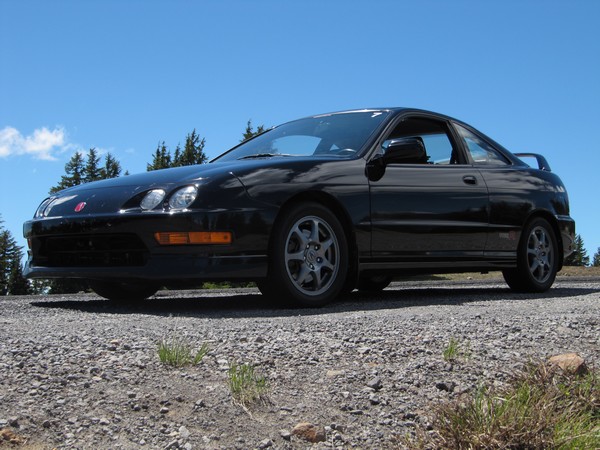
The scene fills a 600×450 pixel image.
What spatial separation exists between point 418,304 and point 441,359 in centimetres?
283

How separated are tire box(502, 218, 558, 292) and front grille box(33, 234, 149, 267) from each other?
3959mm

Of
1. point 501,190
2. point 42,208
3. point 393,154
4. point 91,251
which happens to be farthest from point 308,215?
point 501,190

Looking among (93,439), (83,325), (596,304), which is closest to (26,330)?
(83,325)

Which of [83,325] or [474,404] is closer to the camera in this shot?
[474,404]

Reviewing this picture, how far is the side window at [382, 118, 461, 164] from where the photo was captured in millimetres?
7320

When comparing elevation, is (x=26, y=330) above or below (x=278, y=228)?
below

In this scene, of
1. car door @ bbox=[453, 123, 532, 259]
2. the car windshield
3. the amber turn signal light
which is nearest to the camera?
the amber turn signal light

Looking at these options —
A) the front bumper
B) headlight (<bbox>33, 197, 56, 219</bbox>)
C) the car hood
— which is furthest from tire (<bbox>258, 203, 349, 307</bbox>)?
headlight (<bbox>33, 197, 56, 219</bbox>)

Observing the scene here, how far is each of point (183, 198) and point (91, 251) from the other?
881 mm

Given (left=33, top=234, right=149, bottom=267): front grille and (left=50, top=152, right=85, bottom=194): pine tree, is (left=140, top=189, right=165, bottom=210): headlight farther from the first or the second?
(left=50, top=152, right=85, bottom=194): pine tree

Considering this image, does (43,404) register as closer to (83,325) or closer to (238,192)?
(83,325)

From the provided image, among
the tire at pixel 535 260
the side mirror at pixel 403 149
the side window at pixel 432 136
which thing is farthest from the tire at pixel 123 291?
the tire at pixel 535 260

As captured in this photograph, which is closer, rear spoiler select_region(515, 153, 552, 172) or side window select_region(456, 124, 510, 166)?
side window select_region(456, 124, 510, 166)

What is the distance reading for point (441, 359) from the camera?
3.74m
